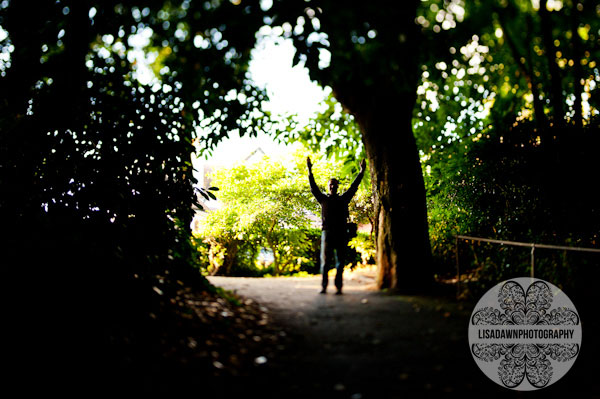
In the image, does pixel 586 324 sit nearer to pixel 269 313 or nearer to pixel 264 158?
pixel 269 313

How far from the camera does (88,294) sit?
4.48m

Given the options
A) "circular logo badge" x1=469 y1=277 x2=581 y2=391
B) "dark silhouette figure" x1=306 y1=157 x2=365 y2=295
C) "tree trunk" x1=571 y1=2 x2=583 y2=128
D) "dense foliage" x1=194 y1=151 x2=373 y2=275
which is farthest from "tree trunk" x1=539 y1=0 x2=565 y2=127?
"dense foliage" x1=194 y1=151 x2=373 y2=275

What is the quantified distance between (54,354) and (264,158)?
15.4m

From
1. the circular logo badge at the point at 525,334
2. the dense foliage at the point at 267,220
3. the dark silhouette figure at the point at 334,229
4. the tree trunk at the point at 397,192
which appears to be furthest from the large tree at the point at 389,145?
the dense foliage at the point at 267,220

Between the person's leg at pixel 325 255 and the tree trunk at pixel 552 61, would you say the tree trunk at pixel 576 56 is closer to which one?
the tree trunk at pixel 552 61

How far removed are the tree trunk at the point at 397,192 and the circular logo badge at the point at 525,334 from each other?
4.15ft

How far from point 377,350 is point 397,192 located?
299cm

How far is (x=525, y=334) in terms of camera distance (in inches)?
186

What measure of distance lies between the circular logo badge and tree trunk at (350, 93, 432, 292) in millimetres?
1264

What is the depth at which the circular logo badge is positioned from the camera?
13.4 feet

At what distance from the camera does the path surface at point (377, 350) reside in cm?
363

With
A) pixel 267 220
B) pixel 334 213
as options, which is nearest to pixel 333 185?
pixel 334 213

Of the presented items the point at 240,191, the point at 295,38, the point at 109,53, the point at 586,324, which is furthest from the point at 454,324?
the point at 240,191

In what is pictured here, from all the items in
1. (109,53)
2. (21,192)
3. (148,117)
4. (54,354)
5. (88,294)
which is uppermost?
(109,53)
